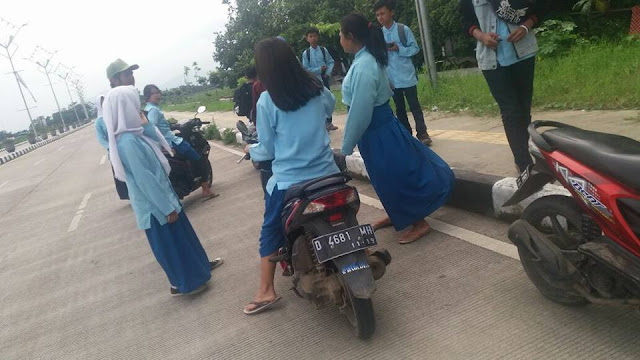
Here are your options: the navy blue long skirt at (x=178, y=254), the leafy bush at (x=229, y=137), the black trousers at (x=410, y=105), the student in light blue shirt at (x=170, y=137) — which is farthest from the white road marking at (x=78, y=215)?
the black trousers at (x=410, y=105)

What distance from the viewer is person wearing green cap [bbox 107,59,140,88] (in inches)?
152

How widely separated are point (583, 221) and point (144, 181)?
2.66 metres

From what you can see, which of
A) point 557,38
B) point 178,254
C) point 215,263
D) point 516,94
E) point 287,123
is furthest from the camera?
point 557,38

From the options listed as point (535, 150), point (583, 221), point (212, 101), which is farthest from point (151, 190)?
point (212, 101)

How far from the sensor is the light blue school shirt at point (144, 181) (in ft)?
11.0

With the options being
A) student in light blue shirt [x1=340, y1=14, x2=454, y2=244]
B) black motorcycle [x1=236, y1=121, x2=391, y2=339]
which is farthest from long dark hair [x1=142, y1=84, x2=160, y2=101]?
black motorcycle [x1=236, y1=121, x2=391, y2=339]

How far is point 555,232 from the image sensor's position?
2463mm

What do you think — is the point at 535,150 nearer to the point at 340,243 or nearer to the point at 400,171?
the point at 340,243

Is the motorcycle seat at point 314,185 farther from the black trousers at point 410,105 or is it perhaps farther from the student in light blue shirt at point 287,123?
the black trousers at point 410,105

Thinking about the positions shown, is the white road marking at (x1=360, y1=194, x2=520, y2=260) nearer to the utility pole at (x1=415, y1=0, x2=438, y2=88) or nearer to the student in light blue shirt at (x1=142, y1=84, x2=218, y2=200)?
the student in light blue shirt at (x1=142, y1=84, x2=218, y2=200)

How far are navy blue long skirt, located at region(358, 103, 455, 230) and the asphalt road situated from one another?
0.27 metres

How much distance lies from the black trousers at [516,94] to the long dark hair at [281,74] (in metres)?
1.75

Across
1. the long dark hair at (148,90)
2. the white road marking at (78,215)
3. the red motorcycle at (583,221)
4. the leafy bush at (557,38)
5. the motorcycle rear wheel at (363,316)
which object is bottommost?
the motorcycle rear wheel at (363,316)

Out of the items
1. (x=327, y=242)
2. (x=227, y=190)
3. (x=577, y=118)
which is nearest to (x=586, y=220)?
(x=327, y=242)
